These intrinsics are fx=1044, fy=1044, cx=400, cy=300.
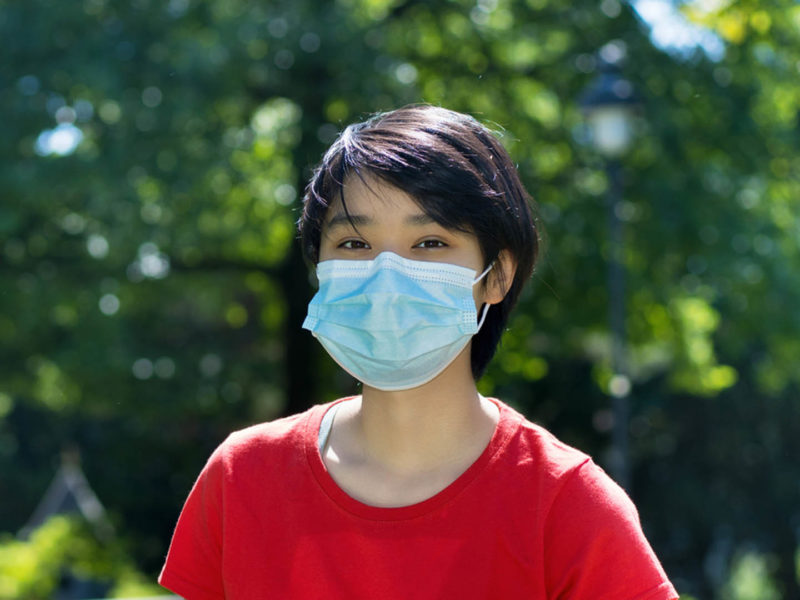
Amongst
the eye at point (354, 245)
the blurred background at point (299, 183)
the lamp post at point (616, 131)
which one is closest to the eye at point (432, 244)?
the eye at point (354, 245)

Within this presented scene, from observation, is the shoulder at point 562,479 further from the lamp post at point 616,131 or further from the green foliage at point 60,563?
the green foliage at point 60,563

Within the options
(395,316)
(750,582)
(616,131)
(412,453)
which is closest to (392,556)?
(412,453)

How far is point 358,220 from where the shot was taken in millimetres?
1881

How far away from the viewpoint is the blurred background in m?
8.52

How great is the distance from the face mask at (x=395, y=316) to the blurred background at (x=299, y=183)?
15.9 feet

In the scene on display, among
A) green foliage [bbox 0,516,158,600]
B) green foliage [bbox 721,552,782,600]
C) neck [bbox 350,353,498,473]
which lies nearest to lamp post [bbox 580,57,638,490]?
green foliage [bbox 0,516,158,600]

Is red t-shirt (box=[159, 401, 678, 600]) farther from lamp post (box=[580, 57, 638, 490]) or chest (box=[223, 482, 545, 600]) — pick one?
lamp post (box=[580, 57, 638, 490])

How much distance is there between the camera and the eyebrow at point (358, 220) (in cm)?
185

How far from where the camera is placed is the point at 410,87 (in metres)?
9.28

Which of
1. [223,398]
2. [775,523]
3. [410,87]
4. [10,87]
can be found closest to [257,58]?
[410,87]

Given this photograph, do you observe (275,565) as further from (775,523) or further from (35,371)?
(775,523)

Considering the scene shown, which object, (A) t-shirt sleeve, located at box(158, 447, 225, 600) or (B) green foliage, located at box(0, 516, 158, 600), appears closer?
(A) t-shirt sleeve, located at box(158, 447, 225, 600)

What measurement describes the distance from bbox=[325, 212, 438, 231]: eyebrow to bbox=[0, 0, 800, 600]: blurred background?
4934 mm

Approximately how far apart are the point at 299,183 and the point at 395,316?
8.42 metres
